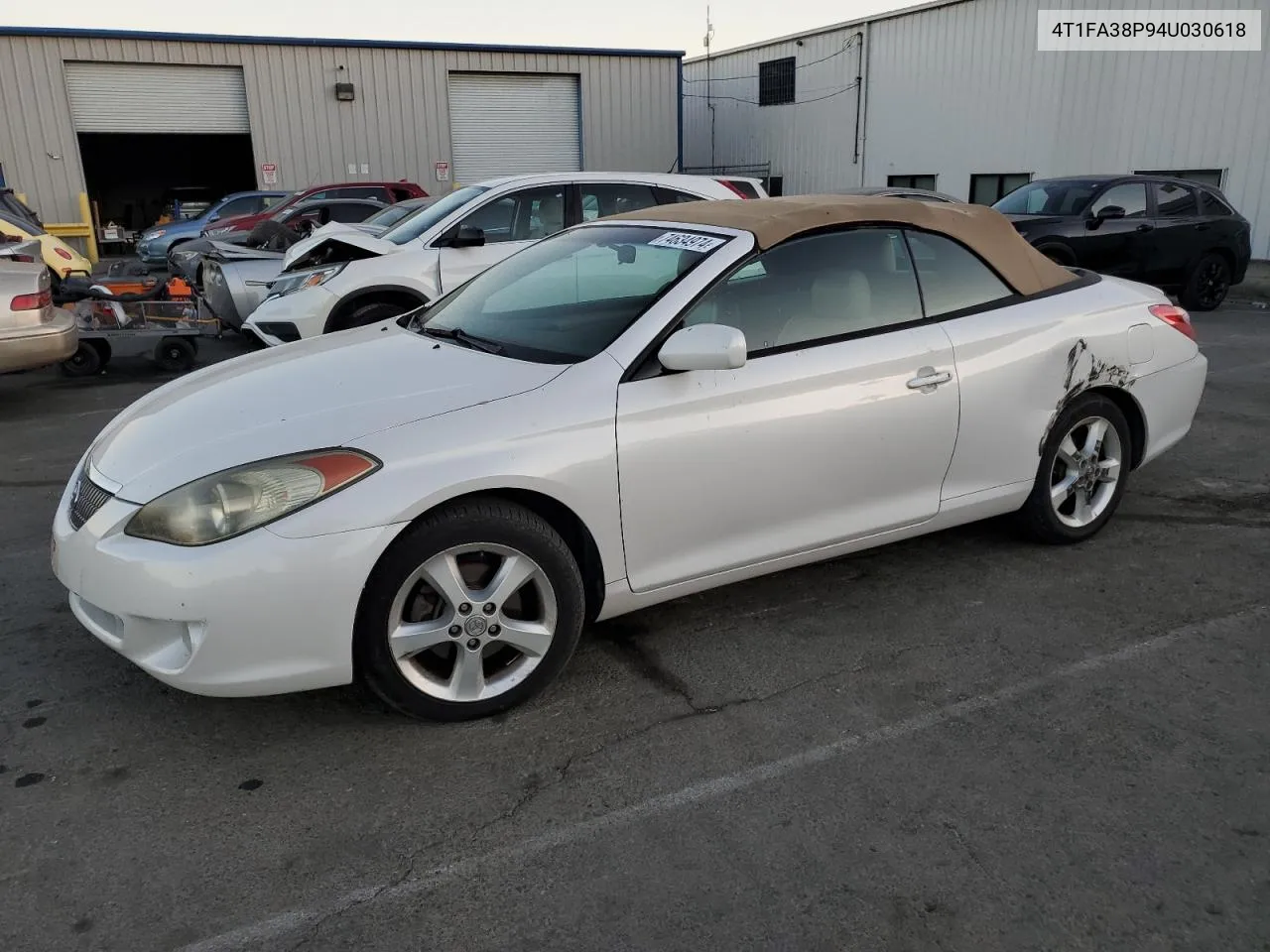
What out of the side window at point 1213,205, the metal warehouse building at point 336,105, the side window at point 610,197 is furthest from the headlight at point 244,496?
the metal warehouse building at point 336,105

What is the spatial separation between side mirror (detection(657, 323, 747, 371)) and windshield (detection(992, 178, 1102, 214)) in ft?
34.3

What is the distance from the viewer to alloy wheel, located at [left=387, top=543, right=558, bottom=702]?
2.93 metres

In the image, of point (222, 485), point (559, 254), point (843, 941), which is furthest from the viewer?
point (559, 254)

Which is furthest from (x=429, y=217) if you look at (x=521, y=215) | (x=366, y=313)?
(x=366, y=313)

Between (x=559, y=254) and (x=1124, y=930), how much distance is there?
10.2ft

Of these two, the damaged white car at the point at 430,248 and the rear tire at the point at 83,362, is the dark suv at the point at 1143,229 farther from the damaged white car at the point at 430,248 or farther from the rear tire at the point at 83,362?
the rear tire at the point at 83,362

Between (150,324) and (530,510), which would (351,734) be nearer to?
(530,510)

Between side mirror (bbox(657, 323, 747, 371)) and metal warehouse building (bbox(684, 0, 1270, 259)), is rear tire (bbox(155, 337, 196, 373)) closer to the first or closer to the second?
side mirror (bbox(657, 323, 747, 371))

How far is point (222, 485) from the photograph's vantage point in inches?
109

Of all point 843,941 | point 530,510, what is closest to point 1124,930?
point 843,941

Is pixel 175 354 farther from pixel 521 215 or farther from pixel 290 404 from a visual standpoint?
pixel 290 404

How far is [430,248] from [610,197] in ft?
5.23

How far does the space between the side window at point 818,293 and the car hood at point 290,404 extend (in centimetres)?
72

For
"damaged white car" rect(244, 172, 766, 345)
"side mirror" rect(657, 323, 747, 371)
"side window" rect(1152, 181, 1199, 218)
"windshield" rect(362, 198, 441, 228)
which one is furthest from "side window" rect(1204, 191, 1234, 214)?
"side mirror" rect(657, 323, 747, 371)
